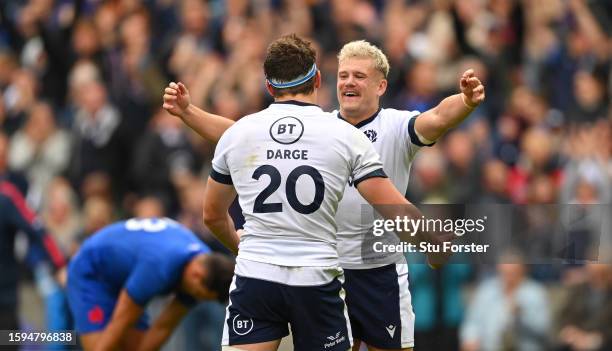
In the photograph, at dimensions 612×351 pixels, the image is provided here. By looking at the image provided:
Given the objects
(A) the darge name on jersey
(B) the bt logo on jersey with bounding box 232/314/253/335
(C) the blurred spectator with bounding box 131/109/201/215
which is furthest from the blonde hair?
(C) the blurred spectator with bounding box 131/109/201/215

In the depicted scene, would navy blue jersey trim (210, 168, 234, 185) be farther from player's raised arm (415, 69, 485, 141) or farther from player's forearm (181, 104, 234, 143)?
player's raised arm (415, 69, 485, 141)

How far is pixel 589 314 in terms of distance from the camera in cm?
1330

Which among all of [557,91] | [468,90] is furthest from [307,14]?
[468,90]

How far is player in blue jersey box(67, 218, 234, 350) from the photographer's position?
1021 centimetres

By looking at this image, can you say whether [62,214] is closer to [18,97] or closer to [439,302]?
[18,97]

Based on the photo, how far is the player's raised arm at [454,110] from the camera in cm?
793

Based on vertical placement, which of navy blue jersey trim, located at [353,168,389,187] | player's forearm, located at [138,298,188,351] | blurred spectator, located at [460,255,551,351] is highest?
navy blue jersey trim, located at [353,168,389,187]

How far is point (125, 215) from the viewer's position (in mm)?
16234

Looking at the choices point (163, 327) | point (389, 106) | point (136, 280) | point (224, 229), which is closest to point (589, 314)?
point (389, 106)

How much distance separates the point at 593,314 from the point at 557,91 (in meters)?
4.48

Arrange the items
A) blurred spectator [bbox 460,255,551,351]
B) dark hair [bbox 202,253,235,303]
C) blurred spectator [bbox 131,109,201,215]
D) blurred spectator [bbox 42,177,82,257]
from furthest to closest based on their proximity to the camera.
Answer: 1. blurred spectator [bbox 131,109,201,215]
2. blurred spectator [bbox 42,177,82,257]
3. blurred spectator [bbox 460,255,551,351]
4. dark hair [bbox 202,253,235,303]

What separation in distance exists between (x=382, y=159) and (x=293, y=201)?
1354mm

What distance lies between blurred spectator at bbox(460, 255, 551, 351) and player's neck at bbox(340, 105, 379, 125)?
17.5 feet

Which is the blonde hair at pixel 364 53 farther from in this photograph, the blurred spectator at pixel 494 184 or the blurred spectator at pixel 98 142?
the blurred spectator at pixel 98 142
